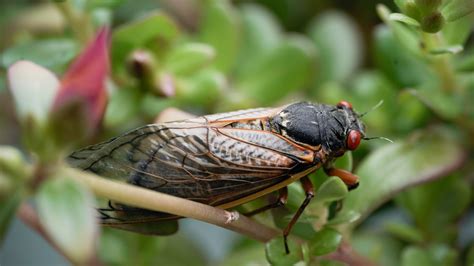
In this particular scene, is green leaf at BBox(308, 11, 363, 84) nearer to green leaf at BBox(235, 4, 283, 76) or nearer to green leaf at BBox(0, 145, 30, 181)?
green leaf at BBox(235, 4, 283, 76)

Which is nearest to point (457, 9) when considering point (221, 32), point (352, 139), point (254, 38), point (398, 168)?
point (352, 139)

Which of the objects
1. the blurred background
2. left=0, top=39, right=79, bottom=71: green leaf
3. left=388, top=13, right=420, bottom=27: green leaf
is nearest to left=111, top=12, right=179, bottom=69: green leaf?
the blurred background

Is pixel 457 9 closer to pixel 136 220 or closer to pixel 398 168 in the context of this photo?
pixel 398 168

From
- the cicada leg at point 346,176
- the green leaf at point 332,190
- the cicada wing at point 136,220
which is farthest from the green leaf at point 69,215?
the cicada leg at point 346,176

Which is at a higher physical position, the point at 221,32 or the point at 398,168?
the point at 221,32

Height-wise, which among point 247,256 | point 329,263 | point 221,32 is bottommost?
point 247,256

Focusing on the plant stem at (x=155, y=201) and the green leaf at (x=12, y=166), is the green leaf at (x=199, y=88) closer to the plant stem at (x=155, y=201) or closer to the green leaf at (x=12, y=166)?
the plant stem at (x=155, y=201)

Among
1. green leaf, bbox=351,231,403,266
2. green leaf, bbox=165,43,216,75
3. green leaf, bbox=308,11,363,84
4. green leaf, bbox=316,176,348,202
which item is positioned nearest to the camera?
green leaf, bbox=316,176,348,202
